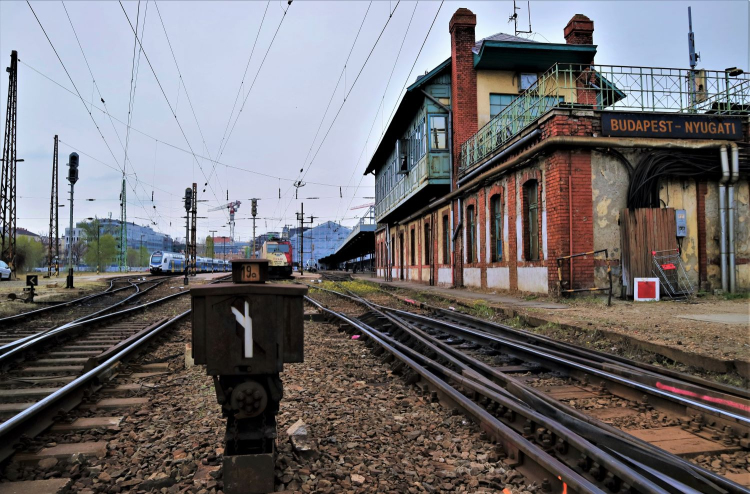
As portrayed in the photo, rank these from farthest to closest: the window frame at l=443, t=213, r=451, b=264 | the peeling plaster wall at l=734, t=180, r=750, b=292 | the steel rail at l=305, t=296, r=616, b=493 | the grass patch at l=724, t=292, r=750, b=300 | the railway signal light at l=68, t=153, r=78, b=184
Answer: the railway signal light at l=68, t=153, r=78, b=184, the window frame at l=443, t=213, r=451, b=264, the peeling plaster wall at l=734, t=180, r=750, b=292, the grass patch at l=724, t=292, r=750, b=300, the steel rail at l=305, t=296, r=616, b=493

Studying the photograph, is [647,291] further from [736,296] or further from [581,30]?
[581,30]

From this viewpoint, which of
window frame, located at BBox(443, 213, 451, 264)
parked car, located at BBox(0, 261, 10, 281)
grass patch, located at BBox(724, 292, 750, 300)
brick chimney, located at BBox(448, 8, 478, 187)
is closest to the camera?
grass patch, located at BBox(724, 292, 750, 300)

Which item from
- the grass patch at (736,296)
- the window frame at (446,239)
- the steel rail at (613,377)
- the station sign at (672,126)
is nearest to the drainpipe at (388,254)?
the window frame at (446,239)

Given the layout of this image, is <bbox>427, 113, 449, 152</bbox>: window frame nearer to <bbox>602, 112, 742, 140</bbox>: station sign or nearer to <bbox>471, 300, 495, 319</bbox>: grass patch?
<bbox>602, 112, 742, 140</bbox>: station sign

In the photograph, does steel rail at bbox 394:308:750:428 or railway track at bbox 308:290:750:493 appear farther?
steel rail at bbox 394:308:750:428

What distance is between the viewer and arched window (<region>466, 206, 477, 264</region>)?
19.8m

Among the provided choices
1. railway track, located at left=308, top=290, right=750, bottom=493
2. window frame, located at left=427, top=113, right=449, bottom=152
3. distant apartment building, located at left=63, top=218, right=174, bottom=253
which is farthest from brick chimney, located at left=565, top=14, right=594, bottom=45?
distant apartment building, located at left=63, top=218, right=174, bottom=253

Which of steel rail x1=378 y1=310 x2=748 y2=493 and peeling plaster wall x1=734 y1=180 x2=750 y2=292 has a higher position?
peeling plaster wall x1=734 y1=180 x2=750 y2=292

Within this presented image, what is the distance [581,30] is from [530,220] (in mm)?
11091

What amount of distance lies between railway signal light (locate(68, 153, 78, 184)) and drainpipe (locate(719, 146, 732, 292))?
26.5 metres

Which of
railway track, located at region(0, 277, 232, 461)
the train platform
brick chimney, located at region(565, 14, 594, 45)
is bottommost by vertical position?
railway track, located at region(0, 277, 232, 461)

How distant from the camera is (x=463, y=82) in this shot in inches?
854

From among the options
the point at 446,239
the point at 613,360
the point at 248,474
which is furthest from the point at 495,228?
the point at 248,474

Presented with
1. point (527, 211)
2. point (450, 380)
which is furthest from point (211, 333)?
point (527, 211)
